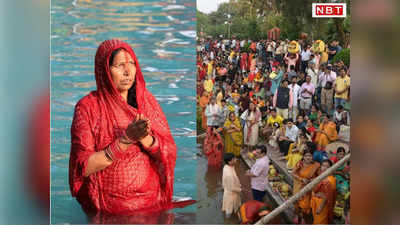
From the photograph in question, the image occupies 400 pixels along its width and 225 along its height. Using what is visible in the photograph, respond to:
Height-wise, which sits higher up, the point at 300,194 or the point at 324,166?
the point at 324,166

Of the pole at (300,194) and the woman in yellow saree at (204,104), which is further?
the woman in yellow saree at (204,104)

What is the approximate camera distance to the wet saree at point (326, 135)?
429 centimetres

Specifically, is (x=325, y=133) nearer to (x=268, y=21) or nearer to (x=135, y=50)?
(x=268, y=21)

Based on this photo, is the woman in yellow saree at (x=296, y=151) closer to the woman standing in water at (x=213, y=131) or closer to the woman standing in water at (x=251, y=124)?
the woman standing in water at (x=251, y=124)

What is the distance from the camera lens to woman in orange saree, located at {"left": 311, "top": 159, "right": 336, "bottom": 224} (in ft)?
14.0

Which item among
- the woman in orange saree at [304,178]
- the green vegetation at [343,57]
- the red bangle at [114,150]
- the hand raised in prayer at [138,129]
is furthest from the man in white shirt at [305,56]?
the red bangle at [114,150]

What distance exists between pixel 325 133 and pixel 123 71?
1895mm

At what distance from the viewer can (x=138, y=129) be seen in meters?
4.23

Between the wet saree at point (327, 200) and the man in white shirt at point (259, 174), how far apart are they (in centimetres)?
45

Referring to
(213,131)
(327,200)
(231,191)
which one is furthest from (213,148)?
(327,200)

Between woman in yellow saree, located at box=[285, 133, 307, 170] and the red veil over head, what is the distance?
3.55 ft

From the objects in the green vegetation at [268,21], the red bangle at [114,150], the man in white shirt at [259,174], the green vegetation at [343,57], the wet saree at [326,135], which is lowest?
the man in white shirt at [259,174]

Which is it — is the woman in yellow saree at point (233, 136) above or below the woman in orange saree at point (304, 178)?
above

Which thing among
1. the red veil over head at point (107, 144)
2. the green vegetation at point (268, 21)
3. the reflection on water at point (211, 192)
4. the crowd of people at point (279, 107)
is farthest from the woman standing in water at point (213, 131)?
the green vegetation at point (268, 21)
